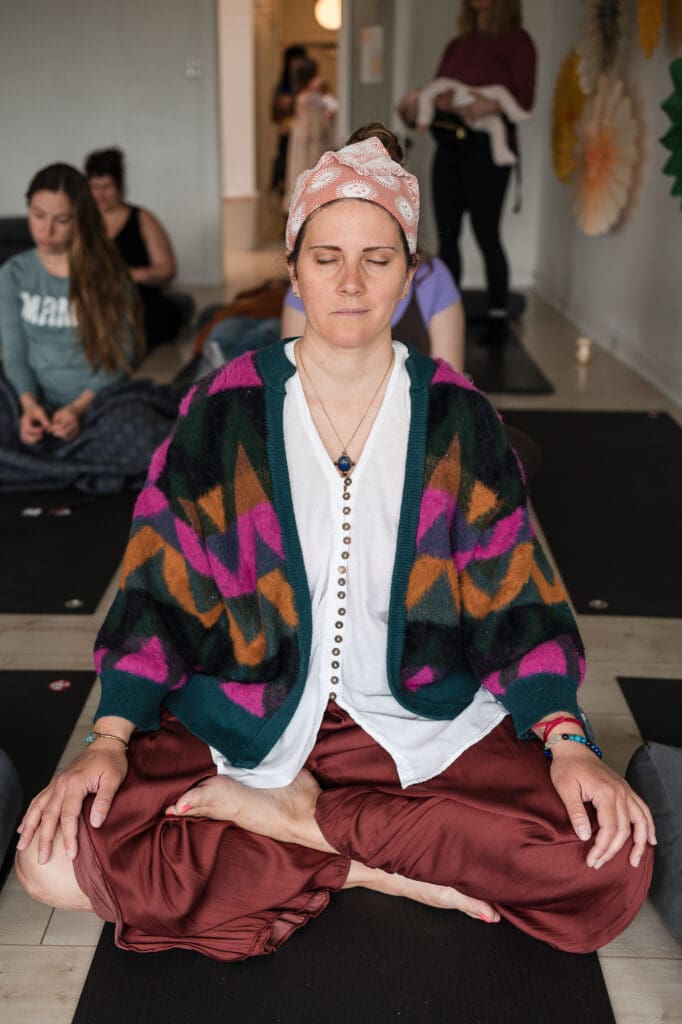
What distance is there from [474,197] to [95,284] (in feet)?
7.30

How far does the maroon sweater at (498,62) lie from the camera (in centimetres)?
438

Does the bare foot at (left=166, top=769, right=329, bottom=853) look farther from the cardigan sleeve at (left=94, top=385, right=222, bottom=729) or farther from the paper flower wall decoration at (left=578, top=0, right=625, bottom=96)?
the paper flower wall decoration at (left=578, top=0, right=625, bottom=96)

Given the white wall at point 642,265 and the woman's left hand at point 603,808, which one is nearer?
the woman's left hand at point 603,808

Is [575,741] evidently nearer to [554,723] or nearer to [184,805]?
[554,723]

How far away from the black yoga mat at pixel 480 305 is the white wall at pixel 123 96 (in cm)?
164

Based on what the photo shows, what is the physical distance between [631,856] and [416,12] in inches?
223

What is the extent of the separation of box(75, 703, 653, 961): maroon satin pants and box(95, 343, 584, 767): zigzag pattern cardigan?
8cm

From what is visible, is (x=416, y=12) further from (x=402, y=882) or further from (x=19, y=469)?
(x=402, y=882)

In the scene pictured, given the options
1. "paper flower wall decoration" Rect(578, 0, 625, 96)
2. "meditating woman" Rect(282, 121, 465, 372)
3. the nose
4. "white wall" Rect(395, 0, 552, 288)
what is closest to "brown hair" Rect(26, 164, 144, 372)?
"meditating woman" Rect(282, 121, 465, 372)

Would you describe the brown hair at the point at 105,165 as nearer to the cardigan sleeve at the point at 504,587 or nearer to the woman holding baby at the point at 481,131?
the woman holding baby at the point at 481,131

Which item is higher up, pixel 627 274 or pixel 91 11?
pixel 91 11

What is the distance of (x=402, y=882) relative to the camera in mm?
1414

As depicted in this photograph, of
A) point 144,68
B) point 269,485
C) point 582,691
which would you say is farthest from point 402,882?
point 144,68

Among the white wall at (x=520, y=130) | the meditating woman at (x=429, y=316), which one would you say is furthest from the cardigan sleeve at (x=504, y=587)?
the white wall at (x=520, y=130)
